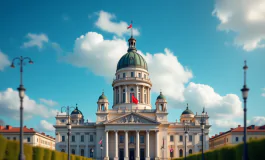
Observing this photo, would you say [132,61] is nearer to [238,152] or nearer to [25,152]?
Answer: [238,152]

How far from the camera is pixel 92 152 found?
99.8m

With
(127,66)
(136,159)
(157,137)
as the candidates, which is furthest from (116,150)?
(127,66)

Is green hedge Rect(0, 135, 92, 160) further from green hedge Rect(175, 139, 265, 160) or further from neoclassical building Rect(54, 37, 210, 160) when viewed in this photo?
neoclassical building Rect(54, 37, 210, 160)

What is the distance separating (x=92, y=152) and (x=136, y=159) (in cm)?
1476

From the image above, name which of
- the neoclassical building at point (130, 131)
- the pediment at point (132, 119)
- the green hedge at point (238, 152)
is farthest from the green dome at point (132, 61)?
the green hedge at point (238, 152)

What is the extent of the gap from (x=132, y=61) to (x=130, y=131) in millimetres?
25923

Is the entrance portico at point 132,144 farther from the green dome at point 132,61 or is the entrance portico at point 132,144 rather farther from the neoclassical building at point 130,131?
the green dome at point 132,61

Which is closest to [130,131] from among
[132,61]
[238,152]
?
[132,61]

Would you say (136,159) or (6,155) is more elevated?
(6,155)

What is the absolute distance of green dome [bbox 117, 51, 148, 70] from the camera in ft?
363

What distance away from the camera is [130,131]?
9625 cm

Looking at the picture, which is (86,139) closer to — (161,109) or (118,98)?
(118,98)

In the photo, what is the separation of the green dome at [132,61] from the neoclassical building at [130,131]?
5047mm

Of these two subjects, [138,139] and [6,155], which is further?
[138,139]
